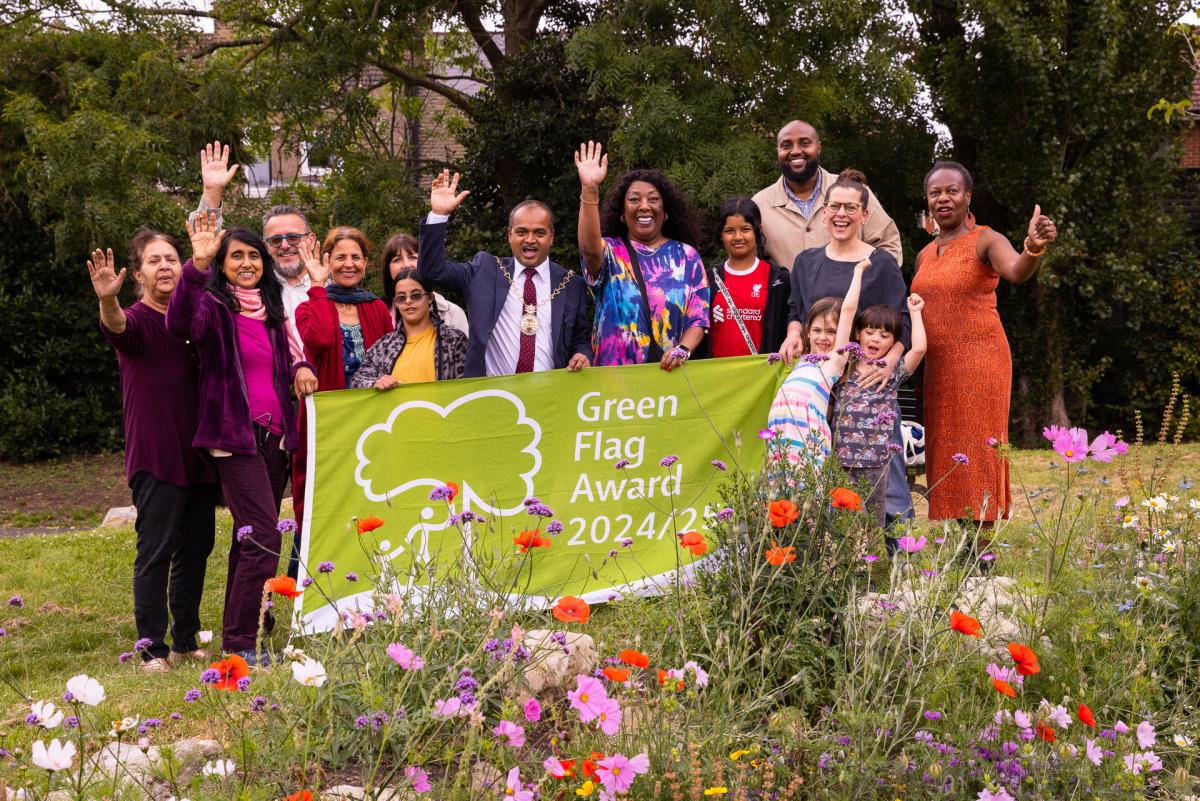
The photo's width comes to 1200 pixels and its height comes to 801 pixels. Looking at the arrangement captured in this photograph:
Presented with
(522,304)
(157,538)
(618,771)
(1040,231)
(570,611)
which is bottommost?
(157,538)

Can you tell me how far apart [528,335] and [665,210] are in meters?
0.97

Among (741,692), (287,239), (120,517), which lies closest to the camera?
(741,692)

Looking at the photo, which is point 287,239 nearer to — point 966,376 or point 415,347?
point 415,347

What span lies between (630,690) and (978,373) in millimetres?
3391

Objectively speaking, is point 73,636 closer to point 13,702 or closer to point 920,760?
point 13,702

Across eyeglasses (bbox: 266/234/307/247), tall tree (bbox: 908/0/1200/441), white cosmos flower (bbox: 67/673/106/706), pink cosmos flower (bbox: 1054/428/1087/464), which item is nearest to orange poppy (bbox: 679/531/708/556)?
pink cosmos flower (bbox: 1054/428/1087/464)

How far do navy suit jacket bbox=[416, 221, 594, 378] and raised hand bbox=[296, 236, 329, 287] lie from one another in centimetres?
44

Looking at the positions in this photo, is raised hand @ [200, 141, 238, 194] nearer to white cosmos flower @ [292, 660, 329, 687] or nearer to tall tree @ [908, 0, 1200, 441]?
white cosmos flower @ [292, 660, 329, 687]

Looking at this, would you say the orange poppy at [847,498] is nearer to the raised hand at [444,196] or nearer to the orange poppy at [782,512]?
the orange poppy at [782,512]

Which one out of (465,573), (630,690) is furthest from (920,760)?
(465,573)

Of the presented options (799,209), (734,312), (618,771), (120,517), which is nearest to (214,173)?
(734,312)

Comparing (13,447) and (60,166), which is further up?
(60,166)

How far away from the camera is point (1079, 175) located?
1509cm

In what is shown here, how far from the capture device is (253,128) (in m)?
14.5
